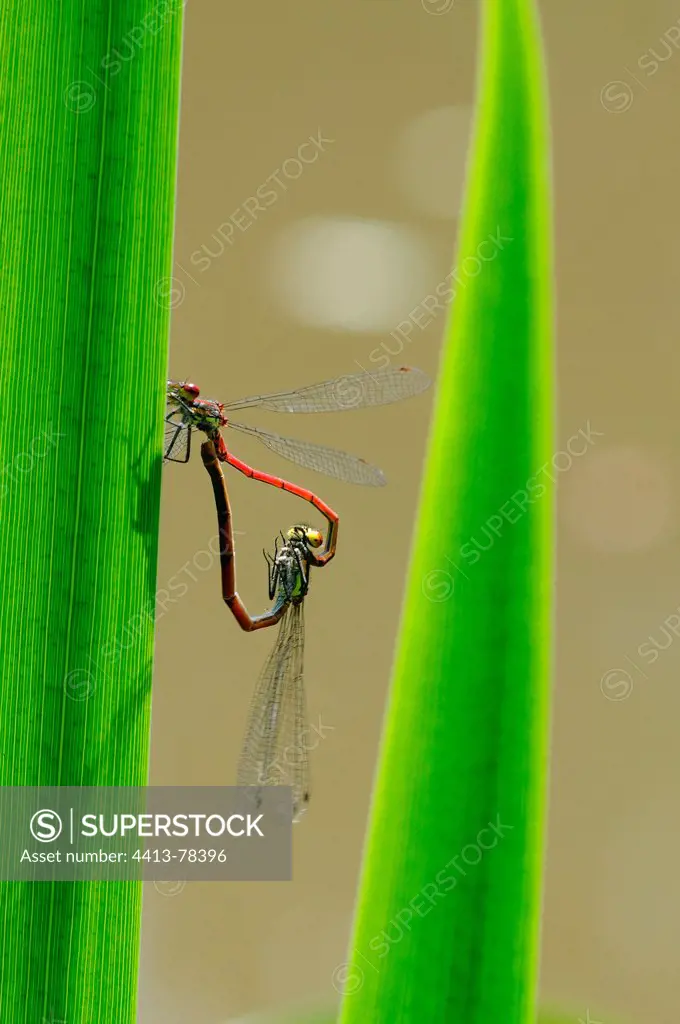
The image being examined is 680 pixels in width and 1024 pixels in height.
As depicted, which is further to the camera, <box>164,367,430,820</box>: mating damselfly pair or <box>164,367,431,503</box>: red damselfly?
<box>164,367,431,503</box>: red damselfly

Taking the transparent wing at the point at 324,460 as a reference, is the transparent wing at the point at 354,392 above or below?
above

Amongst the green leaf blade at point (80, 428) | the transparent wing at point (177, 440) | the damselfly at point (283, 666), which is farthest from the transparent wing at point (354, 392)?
the green leaf blade at point (80, 428)

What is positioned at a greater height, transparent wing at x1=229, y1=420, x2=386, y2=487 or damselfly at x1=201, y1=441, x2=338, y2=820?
transparent wing at x1=229, y1=420, x2=386, y2=487

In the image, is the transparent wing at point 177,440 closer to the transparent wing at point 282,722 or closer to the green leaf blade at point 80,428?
the green leaf blade at point 80,428

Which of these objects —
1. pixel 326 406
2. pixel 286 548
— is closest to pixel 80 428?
pixel 286 548

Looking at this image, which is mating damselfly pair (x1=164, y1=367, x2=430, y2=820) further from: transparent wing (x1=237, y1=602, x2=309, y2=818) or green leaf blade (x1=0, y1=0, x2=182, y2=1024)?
green leaf blade (x1=0, y1=0, x2=182, y2=1024)

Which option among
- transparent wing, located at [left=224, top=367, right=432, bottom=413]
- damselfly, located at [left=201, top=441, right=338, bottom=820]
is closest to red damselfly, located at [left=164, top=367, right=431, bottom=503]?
transparent wing, located at [left=224, top=367, right=432, bottom=413]

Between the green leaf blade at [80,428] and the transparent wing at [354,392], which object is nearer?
the green leaf blade at [80,428]
